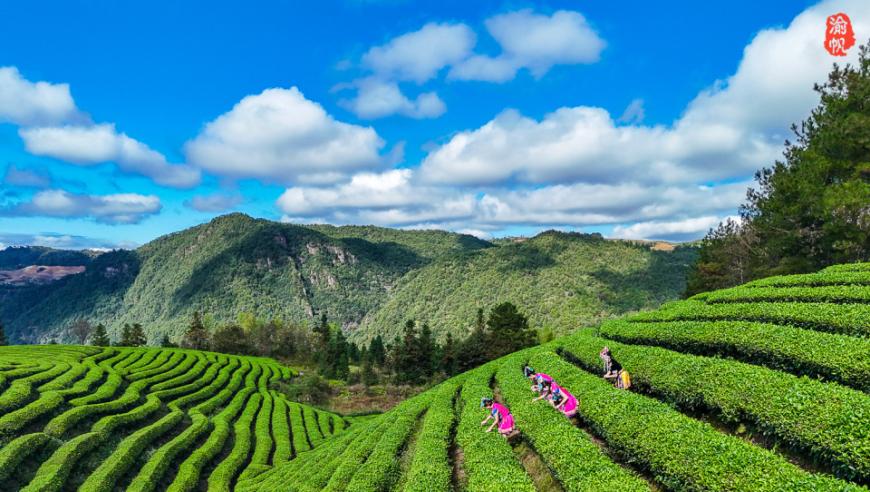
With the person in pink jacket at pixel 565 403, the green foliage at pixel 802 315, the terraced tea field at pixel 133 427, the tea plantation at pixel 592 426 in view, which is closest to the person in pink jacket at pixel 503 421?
the tea plantation at pixel 592 426

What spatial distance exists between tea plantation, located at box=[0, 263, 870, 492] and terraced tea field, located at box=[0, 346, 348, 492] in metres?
0.14

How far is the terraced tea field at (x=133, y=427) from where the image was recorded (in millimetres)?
23188

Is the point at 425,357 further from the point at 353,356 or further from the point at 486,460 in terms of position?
the point at 486,460

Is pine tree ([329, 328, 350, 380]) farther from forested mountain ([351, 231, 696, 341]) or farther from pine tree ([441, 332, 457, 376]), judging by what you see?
forested mountain ([351, 231, 696, 341])

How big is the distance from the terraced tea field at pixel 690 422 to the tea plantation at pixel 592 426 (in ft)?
0.18

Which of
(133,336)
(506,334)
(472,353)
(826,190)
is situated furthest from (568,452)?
(133,336)

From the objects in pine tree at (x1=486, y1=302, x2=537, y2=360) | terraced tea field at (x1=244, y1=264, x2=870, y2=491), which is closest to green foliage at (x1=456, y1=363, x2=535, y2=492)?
terraced tea field at (x1=244, y1=264, x2=870, y2=491)

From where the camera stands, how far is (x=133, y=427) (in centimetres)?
3017

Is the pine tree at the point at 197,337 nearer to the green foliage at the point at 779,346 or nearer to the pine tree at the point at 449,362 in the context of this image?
the pine tree at the point at 449,362

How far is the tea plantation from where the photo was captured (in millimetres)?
10117

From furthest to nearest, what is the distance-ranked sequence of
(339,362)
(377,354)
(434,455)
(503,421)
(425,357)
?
(377,354)
(339,362)
(425,357)
(503,421)
(434,455)

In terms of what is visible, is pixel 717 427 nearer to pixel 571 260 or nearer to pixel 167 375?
pixel 167 375

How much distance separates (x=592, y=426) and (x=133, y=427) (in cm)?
3288

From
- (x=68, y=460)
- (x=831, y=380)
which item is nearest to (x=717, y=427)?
(x=831, y=380)
